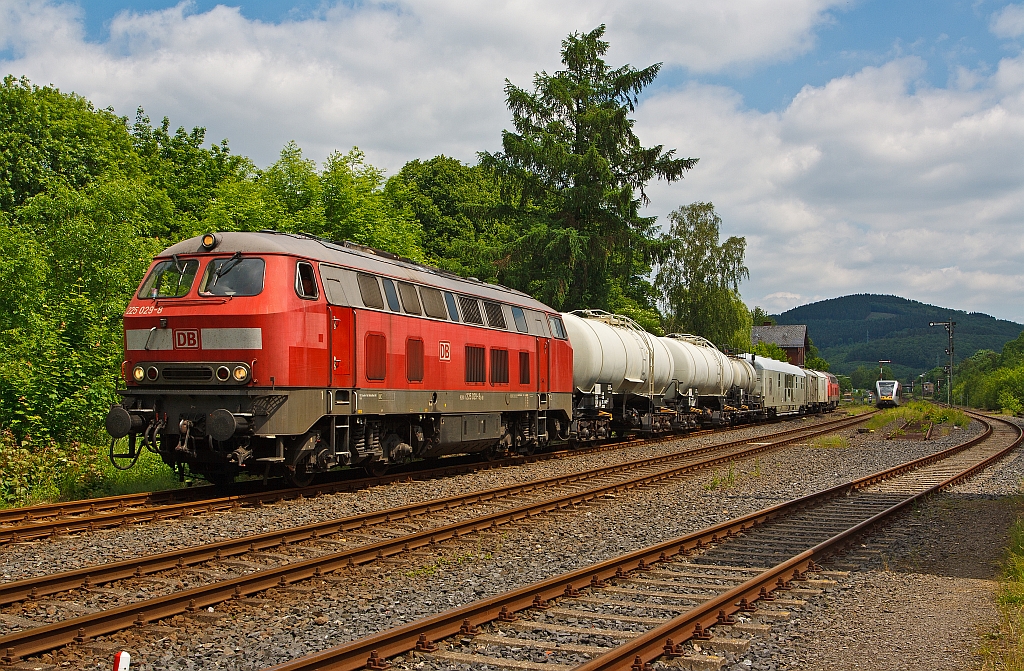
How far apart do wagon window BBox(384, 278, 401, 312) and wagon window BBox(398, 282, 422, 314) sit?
0.58ft

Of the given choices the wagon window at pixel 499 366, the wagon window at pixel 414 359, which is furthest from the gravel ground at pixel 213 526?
the wagon window at pixel 499 366

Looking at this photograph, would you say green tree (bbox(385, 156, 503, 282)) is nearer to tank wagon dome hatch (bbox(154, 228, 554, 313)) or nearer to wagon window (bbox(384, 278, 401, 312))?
tank wagon dome hatch (bbox(154, 228, 554, 313))

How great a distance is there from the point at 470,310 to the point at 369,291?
368cm

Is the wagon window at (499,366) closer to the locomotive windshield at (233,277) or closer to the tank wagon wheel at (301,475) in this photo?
the tank wagon wheel at (301,475)

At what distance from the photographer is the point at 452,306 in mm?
17250

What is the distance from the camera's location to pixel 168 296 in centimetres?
1324

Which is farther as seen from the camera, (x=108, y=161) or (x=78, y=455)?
(x=108, y=161)

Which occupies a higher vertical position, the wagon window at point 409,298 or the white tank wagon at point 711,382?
the wagon window at point 409,298

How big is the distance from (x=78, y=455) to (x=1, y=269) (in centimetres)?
893

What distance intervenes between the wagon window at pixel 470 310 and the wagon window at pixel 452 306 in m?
0.27

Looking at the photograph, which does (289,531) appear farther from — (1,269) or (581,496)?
(1,269)

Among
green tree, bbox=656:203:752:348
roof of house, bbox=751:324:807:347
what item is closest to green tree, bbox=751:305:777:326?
roof of house, bbox=751:324:807:347

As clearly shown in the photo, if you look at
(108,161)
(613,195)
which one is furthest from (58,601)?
(108,161)

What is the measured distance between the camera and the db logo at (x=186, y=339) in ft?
41.5
